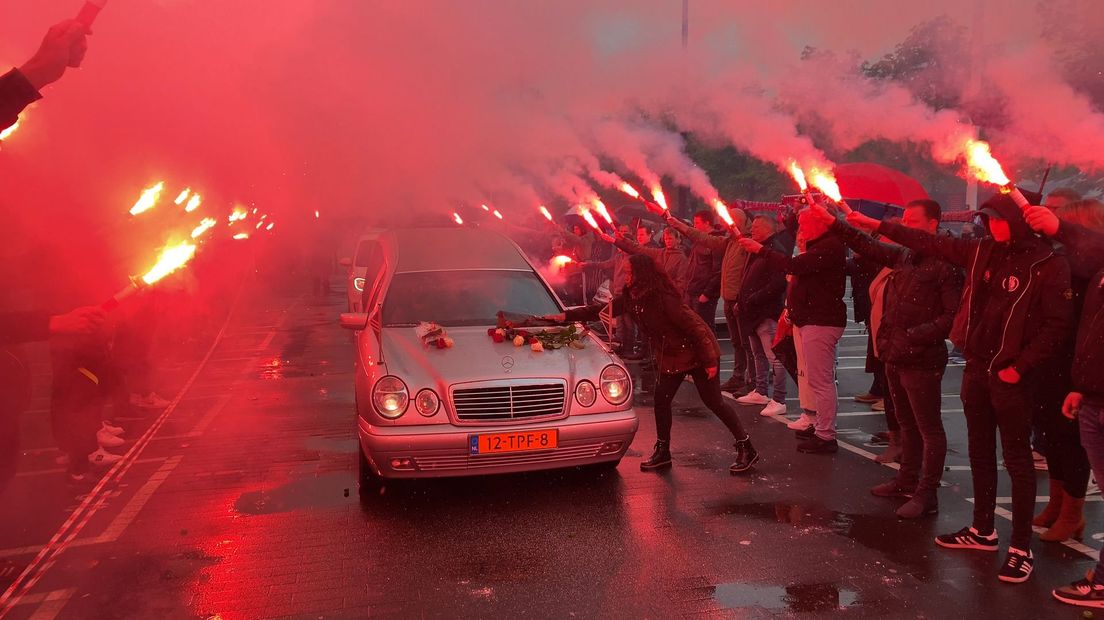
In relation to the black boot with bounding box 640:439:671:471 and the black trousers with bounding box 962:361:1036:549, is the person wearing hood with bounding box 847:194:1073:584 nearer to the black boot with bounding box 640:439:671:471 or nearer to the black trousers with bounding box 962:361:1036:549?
the black trousers with bounding box 962:361:1036:549

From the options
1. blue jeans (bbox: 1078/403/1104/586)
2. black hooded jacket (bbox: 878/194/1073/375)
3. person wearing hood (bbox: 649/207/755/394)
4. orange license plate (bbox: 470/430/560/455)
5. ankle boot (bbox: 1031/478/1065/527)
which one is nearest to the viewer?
blue jeans (bbox: 1078/403/1104/586)

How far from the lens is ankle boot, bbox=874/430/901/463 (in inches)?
264

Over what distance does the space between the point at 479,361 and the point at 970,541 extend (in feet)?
10.4

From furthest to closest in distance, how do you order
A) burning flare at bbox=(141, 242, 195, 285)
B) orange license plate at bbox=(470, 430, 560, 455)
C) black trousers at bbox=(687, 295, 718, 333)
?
black trousers at bbox=(687, 295, 718, 333)
orange license plate at bbox=(470, 430, 560, 455)
burning flare at bbox=(141, 242, 195, 285)

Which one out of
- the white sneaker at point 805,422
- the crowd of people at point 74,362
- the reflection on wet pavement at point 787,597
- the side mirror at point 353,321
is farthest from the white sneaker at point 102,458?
the white sneaker at point 805,422

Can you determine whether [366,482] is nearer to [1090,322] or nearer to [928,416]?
[928,416]

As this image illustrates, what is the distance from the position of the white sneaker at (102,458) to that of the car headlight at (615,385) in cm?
410

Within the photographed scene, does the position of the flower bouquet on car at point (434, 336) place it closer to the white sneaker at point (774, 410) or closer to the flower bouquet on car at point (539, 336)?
the flower bouquet on car at point (539, 336)

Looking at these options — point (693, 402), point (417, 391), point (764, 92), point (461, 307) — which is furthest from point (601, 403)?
point (764, 92)

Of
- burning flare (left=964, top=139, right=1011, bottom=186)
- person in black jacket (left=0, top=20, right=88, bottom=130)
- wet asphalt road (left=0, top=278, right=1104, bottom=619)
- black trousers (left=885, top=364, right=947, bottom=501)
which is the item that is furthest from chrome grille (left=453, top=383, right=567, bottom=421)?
person in black jacket (left=0, top=20, right=88, bottom=130)

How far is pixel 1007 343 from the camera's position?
4.49m

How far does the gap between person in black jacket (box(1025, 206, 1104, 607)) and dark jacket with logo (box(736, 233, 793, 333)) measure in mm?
4341

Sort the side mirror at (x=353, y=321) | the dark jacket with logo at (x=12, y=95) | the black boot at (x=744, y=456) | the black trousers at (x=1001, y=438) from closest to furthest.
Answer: the dark jacket with logo at (x=12, y=95)
the black trousers at (x=1001, y=438)
the black boot at (x=744, y=456)
the side mirror at (x=353, y=321)

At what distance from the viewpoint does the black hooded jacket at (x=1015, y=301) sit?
439cm
